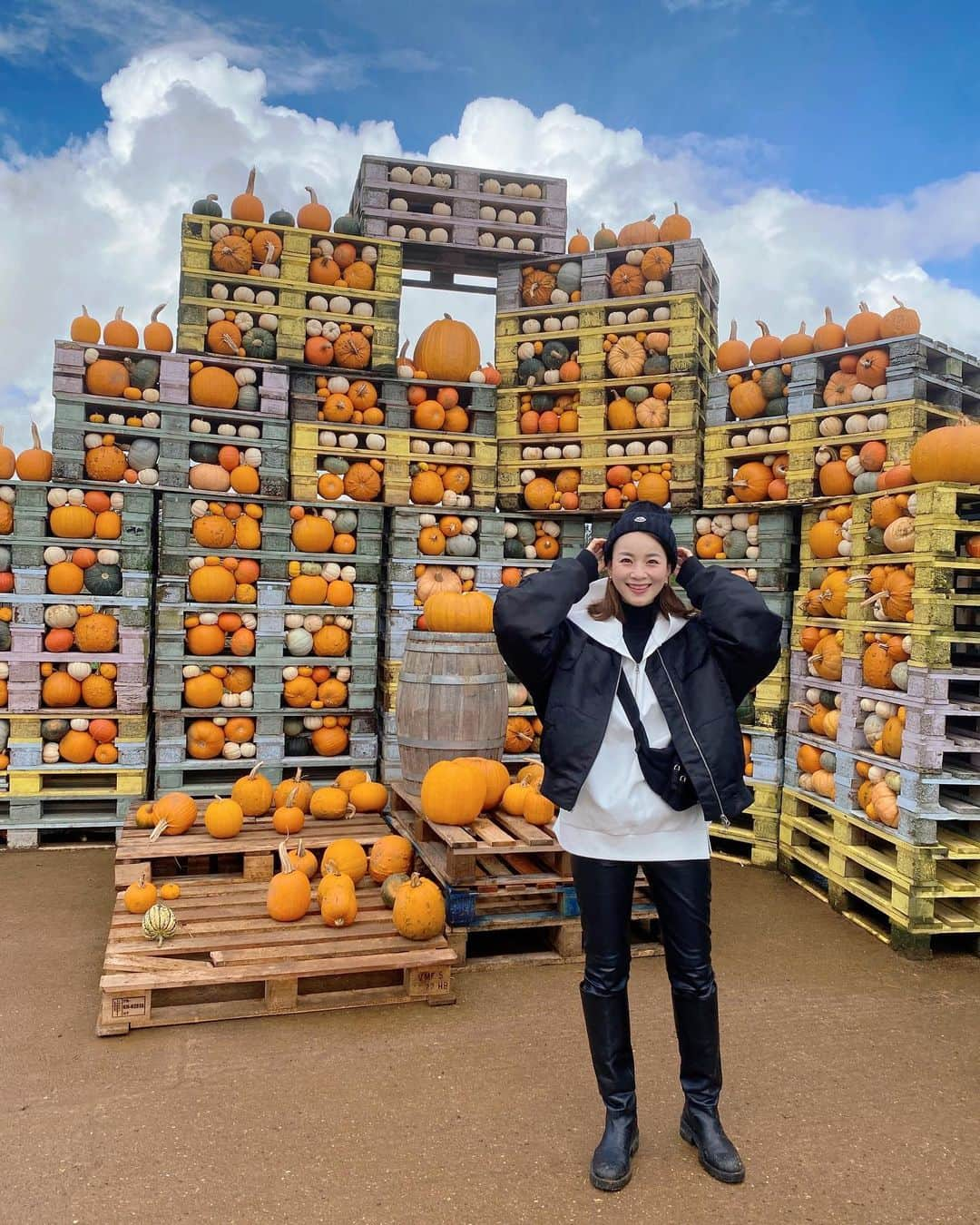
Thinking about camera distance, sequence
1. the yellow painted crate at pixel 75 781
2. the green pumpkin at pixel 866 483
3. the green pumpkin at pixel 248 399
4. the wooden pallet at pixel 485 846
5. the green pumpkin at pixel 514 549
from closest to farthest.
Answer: the wooden pallet at pixel 485 846
the green pumpkin at pixel 866 483
the yellow painted crate at pixel 75 781
the green pumpkin at pixel 248 399
the green pumpkin at pixel 514 549

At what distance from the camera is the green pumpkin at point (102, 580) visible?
6.45 m

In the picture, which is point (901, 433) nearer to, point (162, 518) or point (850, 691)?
point (850, 691)

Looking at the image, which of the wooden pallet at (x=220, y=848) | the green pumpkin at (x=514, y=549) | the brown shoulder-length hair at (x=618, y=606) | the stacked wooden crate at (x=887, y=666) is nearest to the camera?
the brown shoulder-length hair at (x=618, y=606)

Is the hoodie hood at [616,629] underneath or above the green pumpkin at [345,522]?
underneath

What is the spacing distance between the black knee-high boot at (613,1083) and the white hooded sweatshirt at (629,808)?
460 millimetres

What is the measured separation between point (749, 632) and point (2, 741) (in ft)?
18.1

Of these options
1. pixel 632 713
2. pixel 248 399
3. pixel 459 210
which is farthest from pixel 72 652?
pixel 632 713

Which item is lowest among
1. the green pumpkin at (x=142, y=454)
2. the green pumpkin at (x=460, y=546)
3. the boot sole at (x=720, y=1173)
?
the boot sole at (x=720, y=1173)

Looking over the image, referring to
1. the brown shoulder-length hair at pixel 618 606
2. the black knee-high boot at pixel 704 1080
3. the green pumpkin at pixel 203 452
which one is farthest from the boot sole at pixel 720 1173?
the green pumpkin at pixel 203 452

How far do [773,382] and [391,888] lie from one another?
4440 millimetres

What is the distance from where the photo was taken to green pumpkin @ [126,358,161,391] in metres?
6.69

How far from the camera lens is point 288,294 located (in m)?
7.04

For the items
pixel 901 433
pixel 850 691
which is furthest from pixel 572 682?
pixel 901 433

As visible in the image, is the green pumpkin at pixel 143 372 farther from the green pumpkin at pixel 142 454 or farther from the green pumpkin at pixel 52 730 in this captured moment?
the green pumpkin at pixel 52 730
